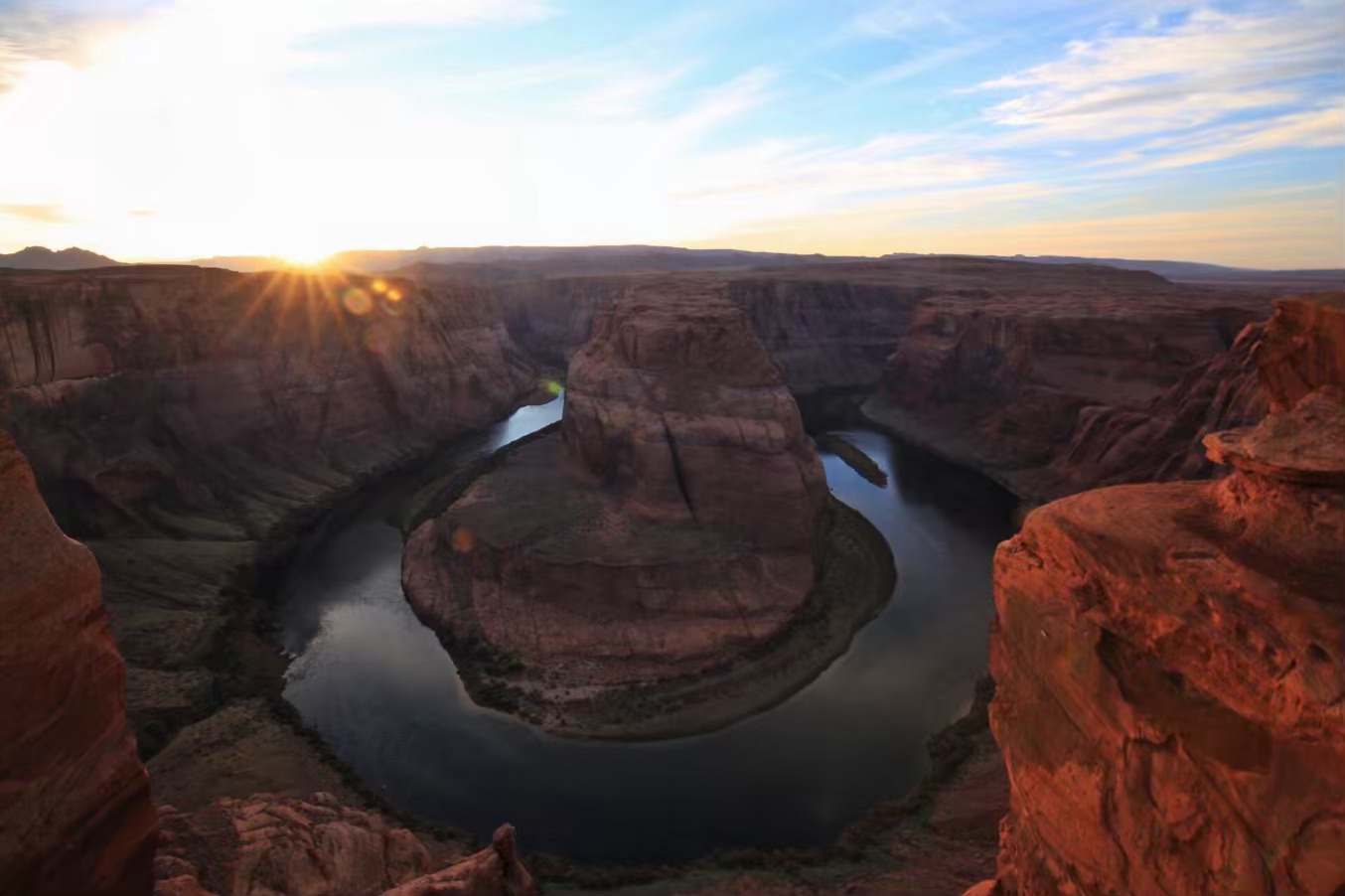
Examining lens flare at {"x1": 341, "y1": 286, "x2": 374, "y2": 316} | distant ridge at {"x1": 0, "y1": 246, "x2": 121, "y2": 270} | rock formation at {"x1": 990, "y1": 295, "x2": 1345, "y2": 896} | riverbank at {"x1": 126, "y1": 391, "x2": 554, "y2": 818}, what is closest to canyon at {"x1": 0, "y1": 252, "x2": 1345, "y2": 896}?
rock formation at {"x1": 990, "y1": 295, "x2": 1345, "y2": 896}

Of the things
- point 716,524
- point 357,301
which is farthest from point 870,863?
point 357,301

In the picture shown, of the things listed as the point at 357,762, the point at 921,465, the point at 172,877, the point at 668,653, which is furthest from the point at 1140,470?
the point at 172,877

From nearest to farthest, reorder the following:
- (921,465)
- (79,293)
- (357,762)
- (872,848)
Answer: (872,848) < (357,762) < (79,293) < (921,465)

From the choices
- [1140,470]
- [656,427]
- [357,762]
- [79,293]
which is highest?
[79,293]

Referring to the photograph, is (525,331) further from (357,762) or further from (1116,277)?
(357,762)

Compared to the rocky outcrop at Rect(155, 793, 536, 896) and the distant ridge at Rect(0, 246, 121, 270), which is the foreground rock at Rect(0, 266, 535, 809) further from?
the distant ridge at Rect(0, 246, 121, 270)

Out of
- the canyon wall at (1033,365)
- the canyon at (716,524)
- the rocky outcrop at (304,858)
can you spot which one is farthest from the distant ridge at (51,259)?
the rocky outcrop at (304,858)

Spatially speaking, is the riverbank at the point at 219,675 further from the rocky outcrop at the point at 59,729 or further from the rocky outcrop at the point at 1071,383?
the rocky outcrop at the point at 1071,383
